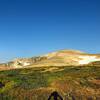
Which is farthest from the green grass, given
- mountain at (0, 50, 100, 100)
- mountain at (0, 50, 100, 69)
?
mountain at (0, 50, 100, 69)

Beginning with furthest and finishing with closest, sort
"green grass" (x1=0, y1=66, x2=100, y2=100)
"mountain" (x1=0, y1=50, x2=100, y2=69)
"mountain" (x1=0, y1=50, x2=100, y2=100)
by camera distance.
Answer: "mountain" (x1=0, y1=50, x2=100, y2=69) → "green grass" (x1=0, y1=66, x2=100, y2=100) → "mountain" (x1=0, y1=50, x2=100, y2=100)

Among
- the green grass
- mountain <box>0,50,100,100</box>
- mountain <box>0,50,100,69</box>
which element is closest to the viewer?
mountain <box>0,50,100,100</box>

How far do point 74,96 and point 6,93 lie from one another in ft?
42.9

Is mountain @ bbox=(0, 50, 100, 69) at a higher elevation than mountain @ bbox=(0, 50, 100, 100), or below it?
higher

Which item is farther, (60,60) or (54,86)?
(60,60)

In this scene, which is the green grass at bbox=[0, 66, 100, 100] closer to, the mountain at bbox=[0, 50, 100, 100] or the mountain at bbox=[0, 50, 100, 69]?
the mountain at bbox=[0, 50, 100, 100]

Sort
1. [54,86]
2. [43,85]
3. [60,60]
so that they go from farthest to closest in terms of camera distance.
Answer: [60,60], [43,85], [54,86]

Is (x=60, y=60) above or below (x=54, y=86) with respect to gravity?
above

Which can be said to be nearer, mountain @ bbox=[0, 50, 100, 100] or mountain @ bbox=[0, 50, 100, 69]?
mountain @ bbox=[0, 50, 100, 100]

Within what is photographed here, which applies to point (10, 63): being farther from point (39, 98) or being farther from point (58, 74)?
point (39, 98)

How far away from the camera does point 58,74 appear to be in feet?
213

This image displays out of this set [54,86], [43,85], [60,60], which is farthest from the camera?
[60,60]

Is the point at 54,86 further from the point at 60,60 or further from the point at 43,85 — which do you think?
the point at 60,60

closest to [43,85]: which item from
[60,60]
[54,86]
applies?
[54,86]
